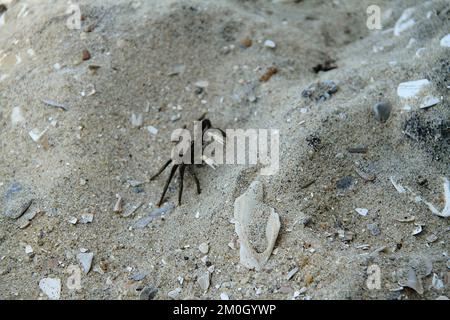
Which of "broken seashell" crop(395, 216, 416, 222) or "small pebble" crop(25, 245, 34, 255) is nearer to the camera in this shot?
"broken seashell" crop(395, 216, 416, 222)

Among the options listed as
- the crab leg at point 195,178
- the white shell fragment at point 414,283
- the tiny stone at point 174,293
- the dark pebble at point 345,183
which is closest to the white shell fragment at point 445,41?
the dark pebble at point 345,183

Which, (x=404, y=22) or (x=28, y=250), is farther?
(x=404, y=22)

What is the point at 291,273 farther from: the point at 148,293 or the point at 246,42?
the point at 246,42

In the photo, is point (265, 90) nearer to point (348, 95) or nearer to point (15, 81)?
point (348, 95)

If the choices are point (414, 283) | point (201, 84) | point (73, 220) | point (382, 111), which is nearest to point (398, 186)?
point (382, 111)

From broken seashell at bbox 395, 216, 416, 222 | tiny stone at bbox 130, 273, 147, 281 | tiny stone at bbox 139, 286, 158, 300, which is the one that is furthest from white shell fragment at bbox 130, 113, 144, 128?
broken seashell at bbox 395, 216, 416, 222

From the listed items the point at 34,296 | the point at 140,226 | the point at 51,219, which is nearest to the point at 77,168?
the point at 51,219

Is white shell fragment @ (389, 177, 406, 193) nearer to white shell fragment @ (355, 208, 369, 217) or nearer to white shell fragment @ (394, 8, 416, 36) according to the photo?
white shell fragment @ (355, 208, 369, 217)
